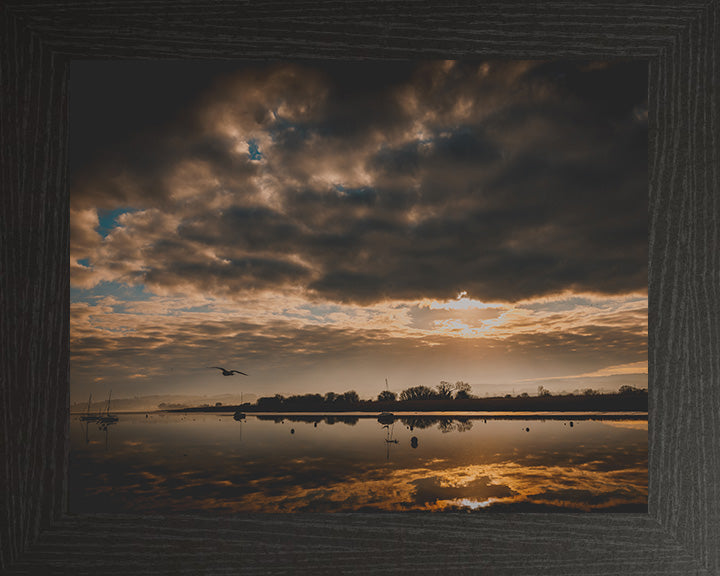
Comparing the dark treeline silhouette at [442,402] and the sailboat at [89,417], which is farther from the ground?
the dark treeline silhouette at [442,402]

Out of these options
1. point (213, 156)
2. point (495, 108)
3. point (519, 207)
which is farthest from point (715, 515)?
point (213, 156)

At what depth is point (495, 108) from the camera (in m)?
1.10

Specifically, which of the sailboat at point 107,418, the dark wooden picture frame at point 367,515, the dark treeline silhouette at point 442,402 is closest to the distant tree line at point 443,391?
the dark treeline silhouette at point 442,402

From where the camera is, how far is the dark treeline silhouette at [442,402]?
1130 millimetres

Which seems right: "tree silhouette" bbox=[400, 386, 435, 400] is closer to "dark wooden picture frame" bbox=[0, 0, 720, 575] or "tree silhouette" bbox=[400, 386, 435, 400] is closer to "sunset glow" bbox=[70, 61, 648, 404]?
"sunset glow" bbox=[70, 61, 648, 404]

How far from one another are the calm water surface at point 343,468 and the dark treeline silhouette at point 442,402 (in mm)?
26

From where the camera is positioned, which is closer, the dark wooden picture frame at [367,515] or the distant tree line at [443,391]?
the dark wooden picture frame at [367,515]

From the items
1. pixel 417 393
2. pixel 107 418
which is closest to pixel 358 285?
pixel 417 393

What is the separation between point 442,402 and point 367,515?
0.94ft

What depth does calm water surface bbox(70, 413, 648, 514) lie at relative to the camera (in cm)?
107

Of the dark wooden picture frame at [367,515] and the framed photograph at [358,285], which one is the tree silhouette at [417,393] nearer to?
the framed photograph at [358,285]

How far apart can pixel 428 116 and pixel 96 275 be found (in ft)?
2.68

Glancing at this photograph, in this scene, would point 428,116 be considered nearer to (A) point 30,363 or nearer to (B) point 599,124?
(B) point 599,124

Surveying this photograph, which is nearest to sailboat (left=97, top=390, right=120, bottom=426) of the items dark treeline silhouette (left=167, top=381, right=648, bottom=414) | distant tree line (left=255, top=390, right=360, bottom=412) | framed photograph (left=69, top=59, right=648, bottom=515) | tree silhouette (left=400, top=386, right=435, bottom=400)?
framed photograph (left=69, top=59, right=648, bottom=515)
